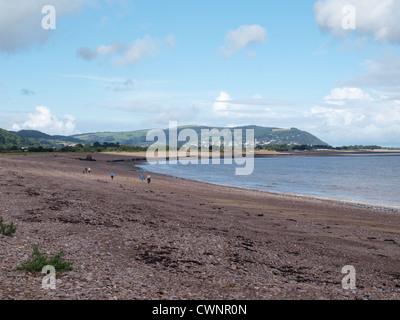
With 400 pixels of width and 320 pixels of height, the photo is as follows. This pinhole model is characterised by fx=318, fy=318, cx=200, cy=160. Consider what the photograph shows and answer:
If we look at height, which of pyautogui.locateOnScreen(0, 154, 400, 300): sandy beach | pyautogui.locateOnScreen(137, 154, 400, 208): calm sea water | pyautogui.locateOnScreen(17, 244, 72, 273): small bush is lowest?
pyautogui.locateOnScreen(137, 154, 400, 208): calm sea water

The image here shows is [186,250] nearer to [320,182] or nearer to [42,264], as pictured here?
[42,264]

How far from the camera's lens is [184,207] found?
22.3 metres

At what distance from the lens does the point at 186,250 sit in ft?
38.8

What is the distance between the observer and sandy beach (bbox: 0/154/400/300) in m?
8.21

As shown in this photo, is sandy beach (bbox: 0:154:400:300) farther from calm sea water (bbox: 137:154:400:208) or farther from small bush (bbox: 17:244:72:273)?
calm sea water (bbox: 137:154:400:208)

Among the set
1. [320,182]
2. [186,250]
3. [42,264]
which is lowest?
[320,182]

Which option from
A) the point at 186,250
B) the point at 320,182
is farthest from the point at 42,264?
the point at 320,182

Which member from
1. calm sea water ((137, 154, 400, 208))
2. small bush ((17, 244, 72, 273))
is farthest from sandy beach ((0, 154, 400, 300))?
calm sea water ((137, 154, 400, 208))

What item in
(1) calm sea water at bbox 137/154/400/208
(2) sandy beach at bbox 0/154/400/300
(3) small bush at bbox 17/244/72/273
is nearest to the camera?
(2) sandy beach at bbox 0/154/400/300

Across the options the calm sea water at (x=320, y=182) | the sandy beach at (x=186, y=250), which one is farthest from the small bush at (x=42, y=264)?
the calm sea water at (x=320, y=182)

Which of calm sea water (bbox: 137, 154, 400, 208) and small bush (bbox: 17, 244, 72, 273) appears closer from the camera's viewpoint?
small bush (bbox: 17, 244, 72, 273)
